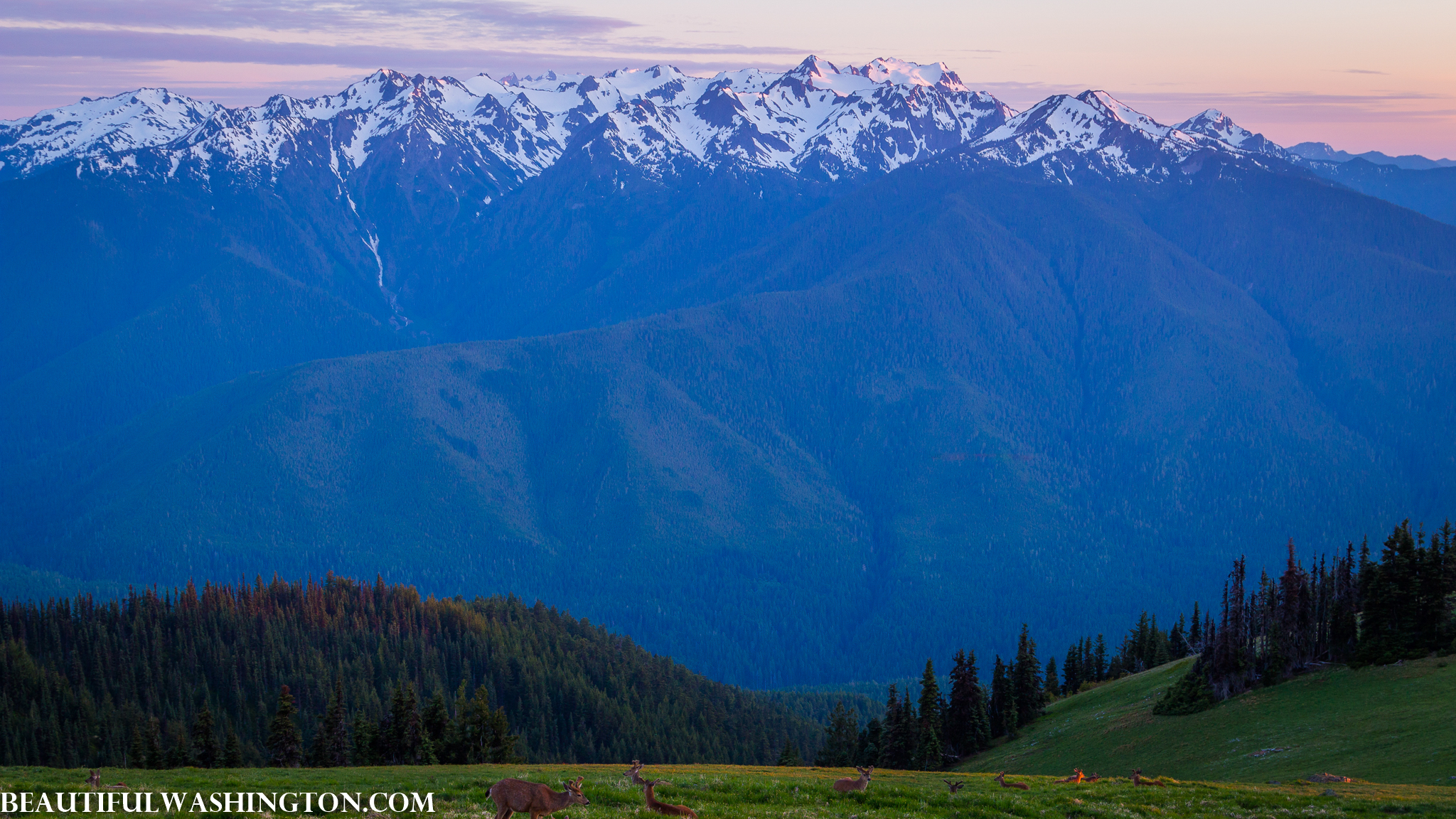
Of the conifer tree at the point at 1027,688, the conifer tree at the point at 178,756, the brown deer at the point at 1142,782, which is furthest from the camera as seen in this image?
the conifer tree at the point at 1027,688

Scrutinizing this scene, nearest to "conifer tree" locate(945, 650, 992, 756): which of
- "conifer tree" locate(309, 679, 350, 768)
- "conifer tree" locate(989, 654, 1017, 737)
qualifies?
"conifer tree" locate(989, 654, 1017, 737)

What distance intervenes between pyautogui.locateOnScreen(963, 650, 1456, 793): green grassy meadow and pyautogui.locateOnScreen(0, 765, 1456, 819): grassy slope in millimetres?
6860

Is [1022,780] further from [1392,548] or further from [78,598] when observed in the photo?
[78,598]

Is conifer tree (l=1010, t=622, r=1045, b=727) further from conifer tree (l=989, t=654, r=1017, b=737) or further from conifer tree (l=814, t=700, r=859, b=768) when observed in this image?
conifer tree (l=814, t=700, r=859, b=768)

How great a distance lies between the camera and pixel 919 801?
102ft

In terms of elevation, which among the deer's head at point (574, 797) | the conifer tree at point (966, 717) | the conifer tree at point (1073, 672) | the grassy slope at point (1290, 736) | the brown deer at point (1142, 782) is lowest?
the deer's head at point (574, 797)

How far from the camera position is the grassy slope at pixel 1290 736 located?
47.8m

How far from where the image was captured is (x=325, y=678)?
412ft

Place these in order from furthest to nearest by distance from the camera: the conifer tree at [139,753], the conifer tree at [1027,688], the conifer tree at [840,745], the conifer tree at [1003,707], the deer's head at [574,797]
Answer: the conifer tree at [840,745], the conifer tree at [1027,688], the conifer tree at [1003,707], the conifer tree at [139,753], the deer's head at [574,797]

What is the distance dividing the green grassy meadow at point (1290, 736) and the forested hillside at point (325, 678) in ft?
202

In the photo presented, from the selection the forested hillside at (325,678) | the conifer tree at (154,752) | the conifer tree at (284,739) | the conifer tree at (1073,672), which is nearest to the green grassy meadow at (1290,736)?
the conifer tree at (1073,672)

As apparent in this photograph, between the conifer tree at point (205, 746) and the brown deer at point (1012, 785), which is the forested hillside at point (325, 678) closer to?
the conifer tree at point (205, 746)

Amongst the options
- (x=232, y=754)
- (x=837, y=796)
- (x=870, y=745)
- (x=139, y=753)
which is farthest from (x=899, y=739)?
(x=139, y=753)

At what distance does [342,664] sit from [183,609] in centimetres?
2588
